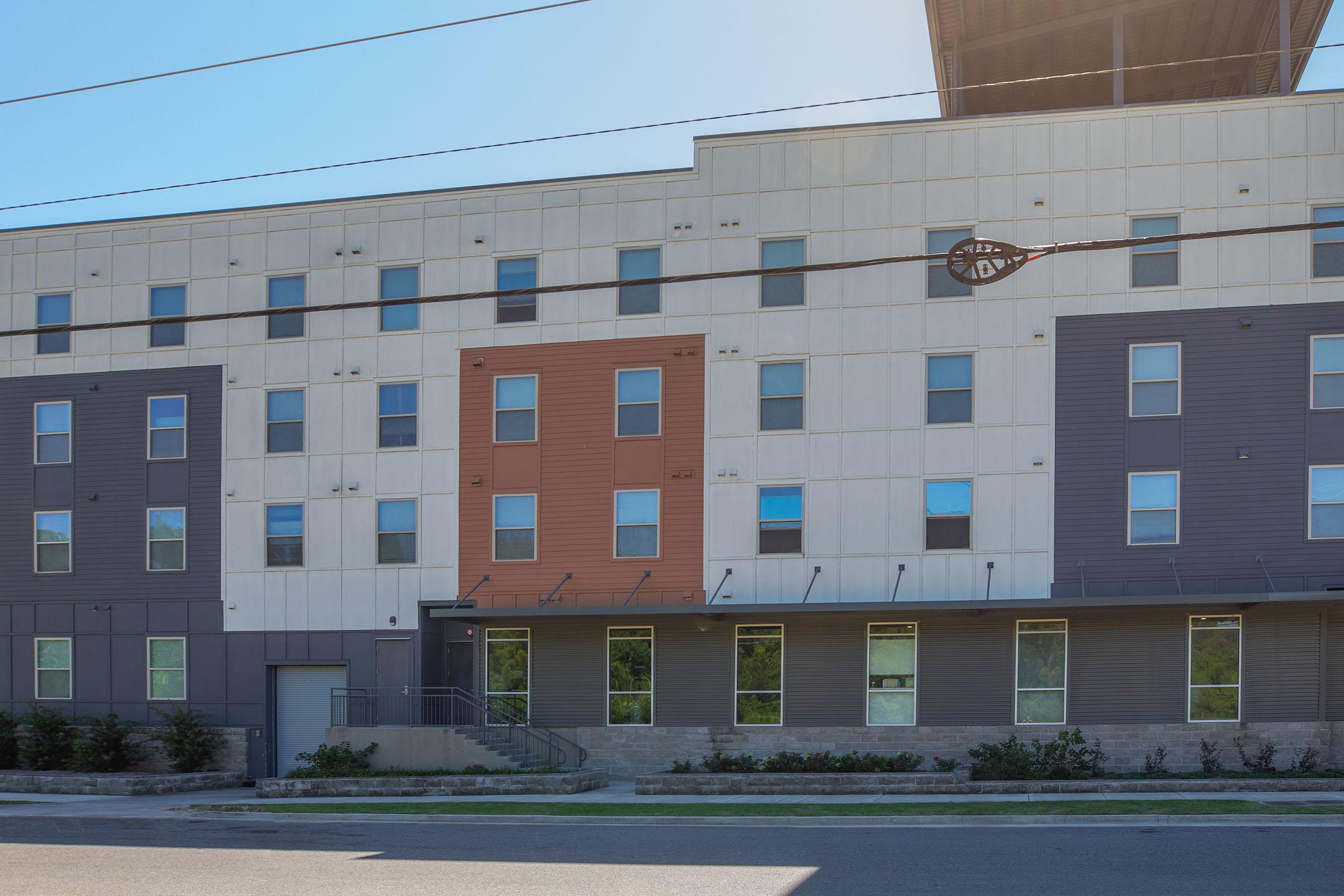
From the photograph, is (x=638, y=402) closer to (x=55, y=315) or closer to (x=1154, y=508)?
(x=1154, y=508)

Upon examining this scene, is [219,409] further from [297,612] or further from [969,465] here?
[969,465]

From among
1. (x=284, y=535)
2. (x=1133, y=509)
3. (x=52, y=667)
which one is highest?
(x=1133, y=509)

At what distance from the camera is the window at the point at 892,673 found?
26.8 m

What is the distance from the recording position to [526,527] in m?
28.9

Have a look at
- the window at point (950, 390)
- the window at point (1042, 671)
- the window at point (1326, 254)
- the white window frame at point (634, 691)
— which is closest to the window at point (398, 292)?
the white window frame at point (634, 691)

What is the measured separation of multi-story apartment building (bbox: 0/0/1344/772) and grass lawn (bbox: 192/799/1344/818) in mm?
5297

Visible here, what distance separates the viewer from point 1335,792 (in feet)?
69.6

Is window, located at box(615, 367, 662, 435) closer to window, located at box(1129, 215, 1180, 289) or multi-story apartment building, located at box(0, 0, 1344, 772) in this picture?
multi-story apartment building, located at box(0, 0, 1344, 772)

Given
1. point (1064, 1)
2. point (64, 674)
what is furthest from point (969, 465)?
point (64, 674)

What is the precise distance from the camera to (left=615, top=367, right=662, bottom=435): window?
28.4m

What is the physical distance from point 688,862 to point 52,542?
2242 cm

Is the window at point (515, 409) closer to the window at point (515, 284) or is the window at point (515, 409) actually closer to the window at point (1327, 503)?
the window at point (515, 284)

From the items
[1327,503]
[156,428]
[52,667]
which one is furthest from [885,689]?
[52,667]

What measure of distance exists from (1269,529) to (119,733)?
25092 millimetres
